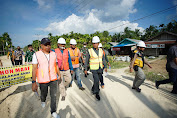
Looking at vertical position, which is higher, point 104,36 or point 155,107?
point 104,36

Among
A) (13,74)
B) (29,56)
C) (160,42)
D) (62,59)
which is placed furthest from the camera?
(160,42)

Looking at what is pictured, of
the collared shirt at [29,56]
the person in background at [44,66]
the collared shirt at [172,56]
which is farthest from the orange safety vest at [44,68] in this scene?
the collared shirt at [172,56]

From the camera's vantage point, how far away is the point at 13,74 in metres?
3.76

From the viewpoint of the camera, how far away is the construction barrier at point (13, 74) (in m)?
3.55

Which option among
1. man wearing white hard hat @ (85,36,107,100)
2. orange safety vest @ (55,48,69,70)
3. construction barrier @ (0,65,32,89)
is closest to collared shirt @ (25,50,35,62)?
construction barrier @ (0,65,32,89)

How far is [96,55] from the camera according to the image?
2.83 meters

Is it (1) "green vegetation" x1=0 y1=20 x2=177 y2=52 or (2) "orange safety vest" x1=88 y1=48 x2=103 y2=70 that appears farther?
(1) "green vegetation" x1=0 y1=20 x2=177 y2=52

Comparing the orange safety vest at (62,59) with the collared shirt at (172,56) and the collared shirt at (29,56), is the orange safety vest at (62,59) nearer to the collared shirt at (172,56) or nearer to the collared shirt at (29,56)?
the collared shirt at (29,56)

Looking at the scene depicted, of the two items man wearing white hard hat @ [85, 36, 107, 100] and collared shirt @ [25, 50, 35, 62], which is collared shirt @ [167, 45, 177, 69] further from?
collared shirt @ [25, 50, 35, 62]

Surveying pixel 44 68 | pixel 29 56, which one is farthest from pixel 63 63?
pixel 29 56

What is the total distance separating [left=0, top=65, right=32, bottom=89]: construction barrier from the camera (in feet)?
Result: 11.6

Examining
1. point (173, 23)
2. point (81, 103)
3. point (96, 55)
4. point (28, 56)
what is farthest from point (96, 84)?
point (173, 23)

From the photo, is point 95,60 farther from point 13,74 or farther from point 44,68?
point 13,74

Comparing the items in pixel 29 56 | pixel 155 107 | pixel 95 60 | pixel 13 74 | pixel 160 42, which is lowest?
pixel 155 107
